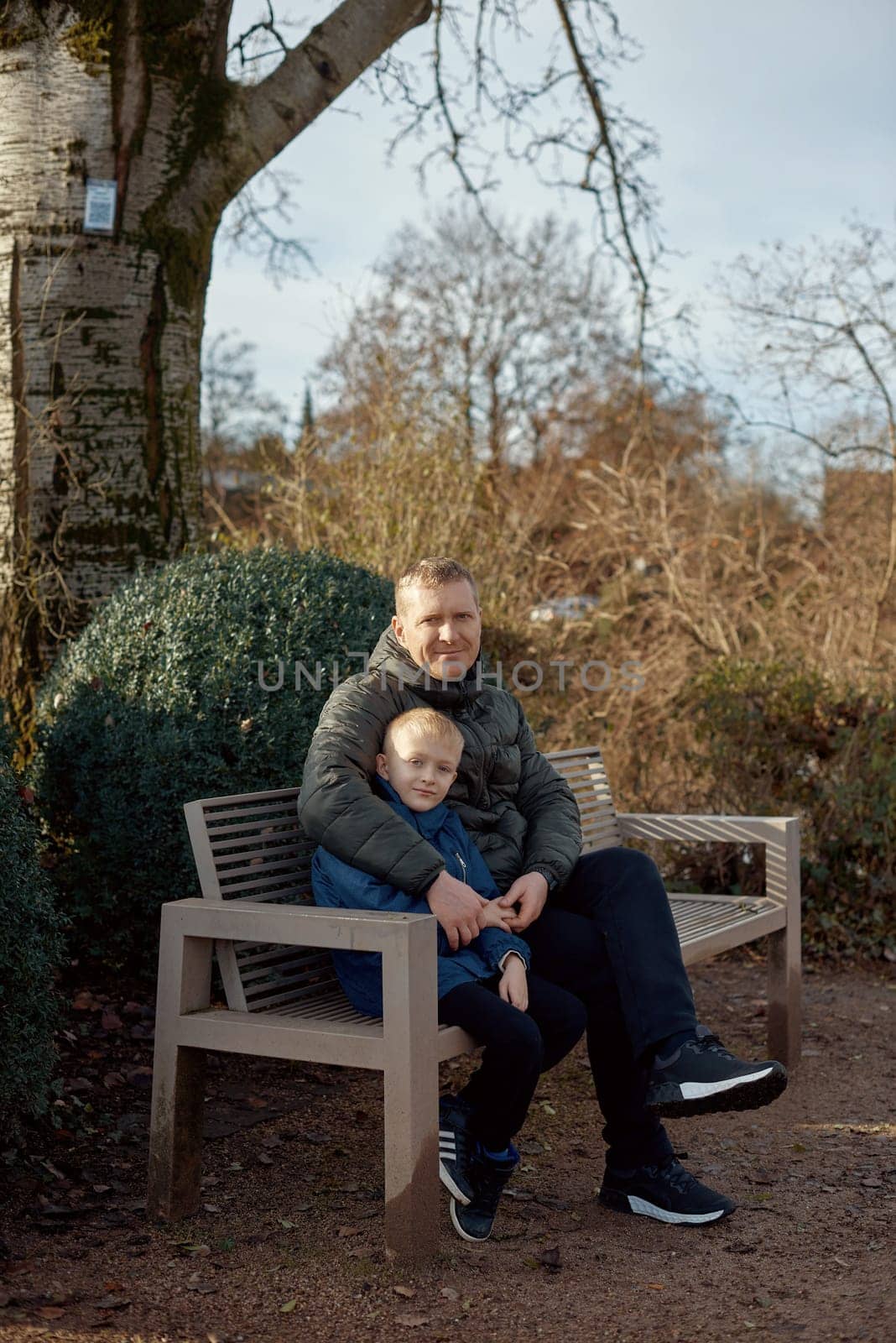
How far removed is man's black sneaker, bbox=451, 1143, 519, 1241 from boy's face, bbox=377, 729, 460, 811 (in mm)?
833

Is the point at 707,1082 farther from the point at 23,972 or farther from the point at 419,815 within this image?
the point at 23,972

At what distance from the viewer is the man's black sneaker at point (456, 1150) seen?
2959 mm

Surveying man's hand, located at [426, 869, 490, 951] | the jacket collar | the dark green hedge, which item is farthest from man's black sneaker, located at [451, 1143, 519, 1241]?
the dark green hedge

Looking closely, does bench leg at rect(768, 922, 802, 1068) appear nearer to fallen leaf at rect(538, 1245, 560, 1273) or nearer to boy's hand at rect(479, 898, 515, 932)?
boy's hand at rect(479, 898, 515, 932)

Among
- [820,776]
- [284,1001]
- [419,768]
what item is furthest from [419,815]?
[820,776]

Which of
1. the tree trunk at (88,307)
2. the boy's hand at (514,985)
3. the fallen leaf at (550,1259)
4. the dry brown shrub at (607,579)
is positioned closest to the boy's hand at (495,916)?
the boy's hand at (514,985)

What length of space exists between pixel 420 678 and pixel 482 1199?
4.20 feet

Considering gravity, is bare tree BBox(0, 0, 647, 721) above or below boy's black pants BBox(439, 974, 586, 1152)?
above

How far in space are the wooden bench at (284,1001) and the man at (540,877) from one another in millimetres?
263

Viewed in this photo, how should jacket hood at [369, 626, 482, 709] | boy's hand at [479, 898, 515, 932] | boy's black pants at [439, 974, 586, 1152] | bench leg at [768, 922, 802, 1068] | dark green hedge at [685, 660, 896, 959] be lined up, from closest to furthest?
boy's black pants at [439, 974, 586, 1152] < boy's hand at [479, 898, 515, 932] < jacket hood at [369, 626, 482, 709] < bench leg at [768, 922, 802, 1068] < dark green hedge at [685, 660, 896, 959]

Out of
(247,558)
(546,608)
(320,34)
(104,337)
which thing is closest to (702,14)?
(320,34)

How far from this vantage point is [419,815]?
323cm

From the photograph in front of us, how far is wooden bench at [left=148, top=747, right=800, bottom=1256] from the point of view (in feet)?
8.93

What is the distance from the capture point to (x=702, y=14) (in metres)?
8.57
